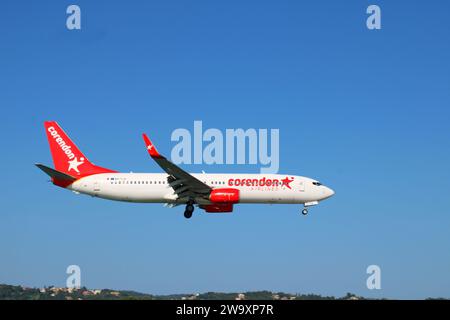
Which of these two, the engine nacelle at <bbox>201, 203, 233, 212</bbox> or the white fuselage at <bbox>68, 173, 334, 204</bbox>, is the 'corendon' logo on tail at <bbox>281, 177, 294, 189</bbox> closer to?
the white fuselage at <bbox>68, 173, 334, 204</bbox>

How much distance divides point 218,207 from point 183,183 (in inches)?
173

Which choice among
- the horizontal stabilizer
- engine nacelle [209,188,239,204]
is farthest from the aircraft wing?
the horizontal stabilizer

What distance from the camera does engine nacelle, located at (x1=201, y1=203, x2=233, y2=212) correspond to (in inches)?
2405

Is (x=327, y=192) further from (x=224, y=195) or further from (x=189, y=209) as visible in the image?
(x=189, y=209)

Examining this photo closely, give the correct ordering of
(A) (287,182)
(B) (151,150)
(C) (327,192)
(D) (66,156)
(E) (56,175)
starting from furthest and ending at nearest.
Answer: (D) (66,156) → (C) (327,192) → (A) (287,182) → (E) (56,175) → (B) (151,150)

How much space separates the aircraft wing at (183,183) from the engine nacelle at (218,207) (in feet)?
5.48

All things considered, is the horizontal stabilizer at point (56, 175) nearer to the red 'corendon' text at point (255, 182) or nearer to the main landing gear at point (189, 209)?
the main landing gear at point (189, 209)

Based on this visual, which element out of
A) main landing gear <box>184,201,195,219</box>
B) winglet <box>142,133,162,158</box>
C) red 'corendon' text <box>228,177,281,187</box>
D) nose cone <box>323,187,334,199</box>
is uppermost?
winglet <box>142,133,162,158</box>

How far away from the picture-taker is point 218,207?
202ft

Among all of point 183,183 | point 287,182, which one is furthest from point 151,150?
point 287,182

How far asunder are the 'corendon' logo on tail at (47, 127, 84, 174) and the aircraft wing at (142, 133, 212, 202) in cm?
1042
